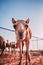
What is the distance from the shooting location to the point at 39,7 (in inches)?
82.4

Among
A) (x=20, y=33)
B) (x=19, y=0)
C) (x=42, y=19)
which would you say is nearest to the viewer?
(x=20, y=33)

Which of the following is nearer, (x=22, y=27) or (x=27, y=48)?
(x=22, y=27)

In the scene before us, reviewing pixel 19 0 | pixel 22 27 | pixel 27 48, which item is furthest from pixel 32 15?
pixel 22 27

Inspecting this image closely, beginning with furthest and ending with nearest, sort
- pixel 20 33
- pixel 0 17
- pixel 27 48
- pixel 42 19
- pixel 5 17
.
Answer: pixel 42 19, pixel 5 17, pixel 0 17, pixel 27 48, pixel 20 33

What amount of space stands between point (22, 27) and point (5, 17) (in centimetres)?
64

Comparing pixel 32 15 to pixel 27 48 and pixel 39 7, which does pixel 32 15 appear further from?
pixel 27 48

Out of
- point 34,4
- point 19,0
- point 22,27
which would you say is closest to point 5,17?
point 19,0

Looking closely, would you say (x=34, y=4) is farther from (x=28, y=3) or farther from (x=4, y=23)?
(x=4, y=23)

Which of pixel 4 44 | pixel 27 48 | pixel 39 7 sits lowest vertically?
pixel 4 44

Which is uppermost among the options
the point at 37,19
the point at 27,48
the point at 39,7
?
the point at 39,7

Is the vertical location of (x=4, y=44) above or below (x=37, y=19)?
below

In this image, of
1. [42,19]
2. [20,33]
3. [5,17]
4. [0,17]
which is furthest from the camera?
[42,19]

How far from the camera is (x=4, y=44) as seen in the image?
2250 mm

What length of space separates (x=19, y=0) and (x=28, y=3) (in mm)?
126
